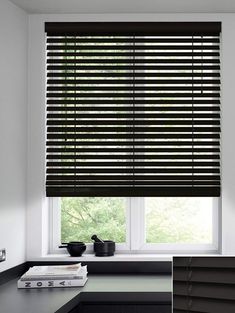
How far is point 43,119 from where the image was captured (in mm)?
4242

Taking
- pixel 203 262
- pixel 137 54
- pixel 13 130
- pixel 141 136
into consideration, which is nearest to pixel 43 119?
pixel 13 130

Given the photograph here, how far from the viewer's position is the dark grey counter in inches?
122

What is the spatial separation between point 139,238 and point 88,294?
35.9 inches

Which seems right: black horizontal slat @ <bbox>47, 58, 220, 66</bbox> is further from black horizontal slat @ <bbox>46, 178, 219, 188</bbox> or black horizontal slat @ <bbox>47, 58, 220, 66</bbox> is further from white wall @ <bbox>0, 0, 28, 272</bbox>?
black horizontal slat @ <bbox>46, 178, 219, 188</bbox>

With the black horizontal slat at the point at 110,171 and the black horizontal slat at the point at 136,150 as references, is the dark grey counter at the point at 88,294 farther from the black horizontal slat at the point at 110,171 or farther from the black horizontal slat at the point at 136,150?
the black horizontal slat at the point at 136,150

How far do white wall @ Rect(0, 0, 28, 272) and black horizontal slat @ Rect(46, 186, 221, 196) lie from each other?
0.27 m

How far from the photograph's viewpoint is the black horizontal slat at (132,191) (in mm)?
4223

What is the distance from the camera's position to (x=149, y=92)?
14.2 ft

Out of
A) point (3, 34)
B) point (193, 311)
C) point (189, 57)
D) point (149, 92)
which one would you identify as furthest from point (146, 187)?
point (193, 311)

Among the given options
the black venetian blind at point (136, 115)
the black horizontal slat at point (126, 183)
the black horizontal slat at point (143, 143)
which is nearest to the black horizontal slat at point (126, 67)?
the black venetian blind at point (136, 115)

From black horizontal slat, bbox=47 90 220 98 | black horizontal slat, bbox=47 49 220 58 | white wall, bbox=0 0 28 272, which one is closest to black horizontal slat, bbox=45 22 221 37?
black horizontal slat, bbox=47 49 220 58

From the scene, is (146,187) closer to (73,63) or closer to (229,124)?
(229,124)

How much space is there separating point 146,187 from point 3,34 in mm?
1401

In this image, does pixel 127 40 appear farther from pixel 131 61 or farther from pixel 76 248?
pixel 76 248
